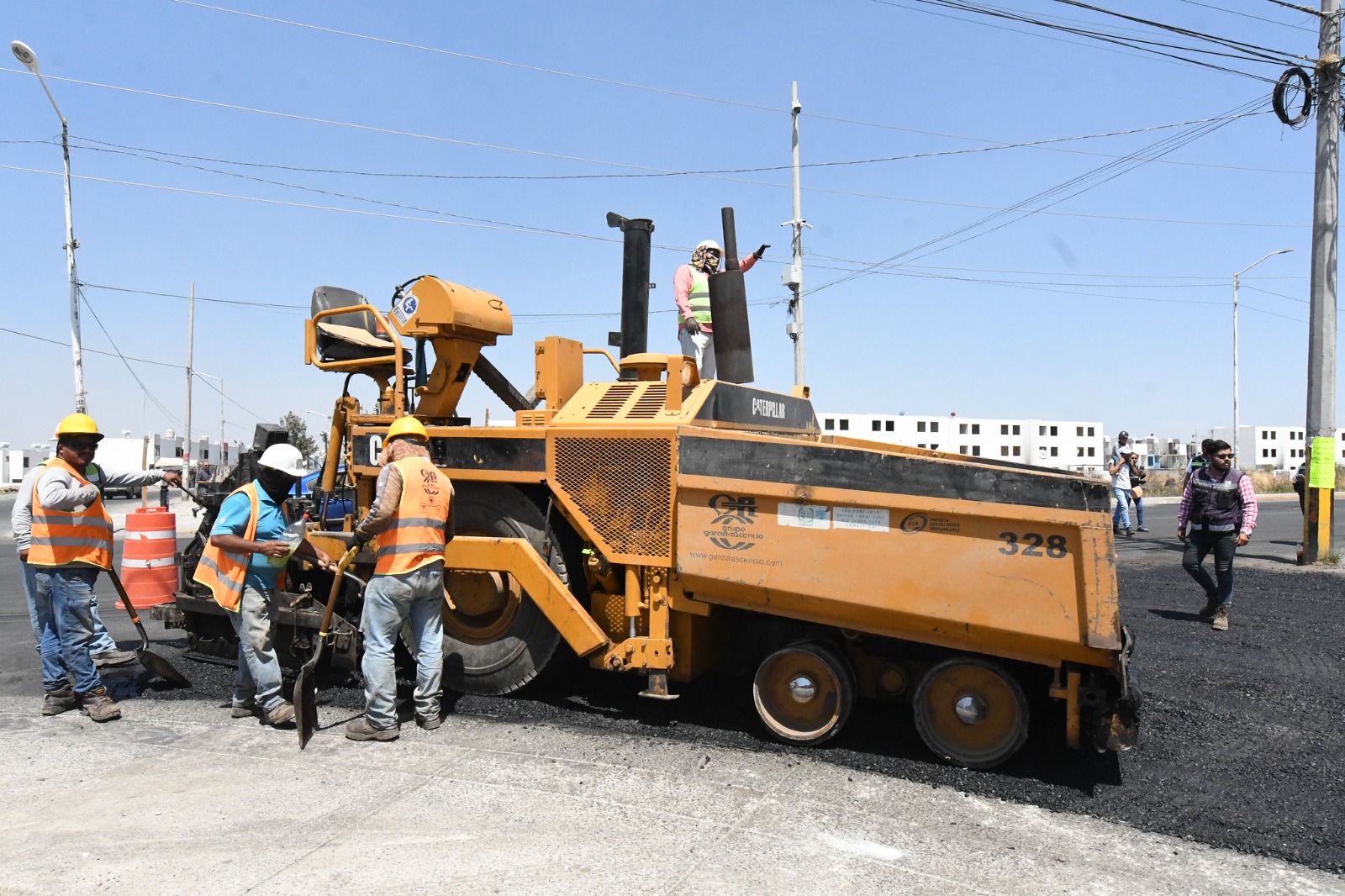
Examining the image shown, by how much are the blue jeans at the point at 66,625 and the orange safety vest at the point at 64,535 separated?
0.06m

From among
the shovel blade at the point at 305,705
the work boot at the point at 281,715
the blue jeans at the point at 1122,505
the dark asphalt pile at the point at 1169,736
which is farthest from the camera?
the blue jeans at the point at 1122,505

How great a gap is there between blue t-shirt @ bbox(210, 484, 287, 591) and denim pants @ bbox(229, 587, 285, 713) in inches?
3.1

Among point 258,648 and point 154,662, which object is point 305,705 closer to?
point 258,648

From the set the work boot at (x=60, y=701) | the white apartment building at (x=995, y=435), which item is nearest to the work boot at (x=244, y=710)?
the work boot at (x=60, y=701)

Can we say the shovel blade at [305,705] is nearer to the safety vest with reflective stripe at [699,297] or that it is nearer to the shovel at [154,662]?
the shovel at [154,662]

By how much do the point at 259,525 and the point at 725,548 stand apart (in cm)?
256

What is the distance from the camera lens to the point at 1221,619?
7.15 meters

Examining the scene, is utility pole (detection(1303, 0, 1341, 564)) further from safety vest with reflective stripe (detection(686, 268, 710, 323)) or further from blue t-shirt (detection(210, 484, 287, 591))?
blue t-shirt (detection(210, 484, 287, 591))

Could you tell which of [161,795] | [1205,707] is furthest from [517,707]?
[1205,707]

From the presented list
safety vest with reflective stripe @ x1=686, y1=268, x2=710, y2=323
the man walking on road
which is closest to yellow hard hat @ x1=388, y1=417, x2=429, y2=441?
safety vest with reflective stripe @ x1=686, y1=268, x2=710, y2=323

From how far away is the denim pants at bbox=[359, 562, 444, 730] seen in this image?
448 centimetres

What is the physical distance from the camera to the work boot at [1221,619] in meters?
7.07

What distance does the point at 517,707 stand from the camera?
4.86 m

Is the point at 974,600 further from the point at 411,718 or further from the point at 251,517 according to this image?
the point at 251,517
